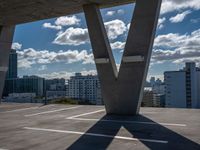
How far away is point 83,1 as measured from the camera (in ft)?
43.9

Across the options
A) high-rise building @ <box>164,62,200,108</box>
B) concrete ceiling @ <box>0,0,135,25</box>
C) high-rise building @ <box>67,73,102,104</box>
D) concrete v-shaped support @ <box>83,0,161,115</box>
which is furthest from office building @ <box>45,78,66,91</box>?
concrete v-shaped support @ <box>83,0,161,115</box>

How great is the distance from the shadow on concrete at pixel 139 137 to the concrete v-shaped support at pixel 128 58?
8.11ft

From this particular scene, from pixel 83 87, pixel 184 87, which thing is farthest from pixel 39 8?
pixel 83 87

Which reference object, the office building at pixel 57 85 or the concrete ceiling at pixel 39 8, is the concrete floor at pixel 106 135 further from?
the office building at pixel 57 85

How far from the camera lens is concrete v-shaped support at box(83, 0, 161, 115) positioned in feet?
37.8

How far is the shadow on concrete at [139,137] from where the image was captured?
21.4 ft

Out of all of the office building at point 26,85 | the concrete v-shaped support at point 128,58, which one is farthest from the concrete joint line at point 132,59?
the office building at point 26,85

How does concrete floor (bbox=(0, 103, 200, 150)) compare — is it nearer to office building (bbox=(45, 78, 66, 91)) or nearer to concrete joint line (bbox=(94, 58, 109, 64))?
concrete joint line (bbox=(94, 58, 109, 64))

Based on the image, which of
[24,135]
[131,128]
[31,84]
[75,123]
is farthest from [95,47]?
[31,84]

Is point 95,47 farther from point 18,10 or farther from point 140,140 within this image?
point 140,140

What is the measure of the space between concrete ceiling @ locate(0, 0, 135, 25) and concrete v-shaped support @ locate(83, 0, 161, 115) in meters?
0.85

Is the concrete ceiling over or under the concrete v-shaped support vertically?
over

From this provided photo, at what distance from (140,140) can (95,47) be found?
22.9 ft

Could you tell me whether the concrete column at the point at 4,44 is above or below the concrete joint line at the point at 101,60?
above
